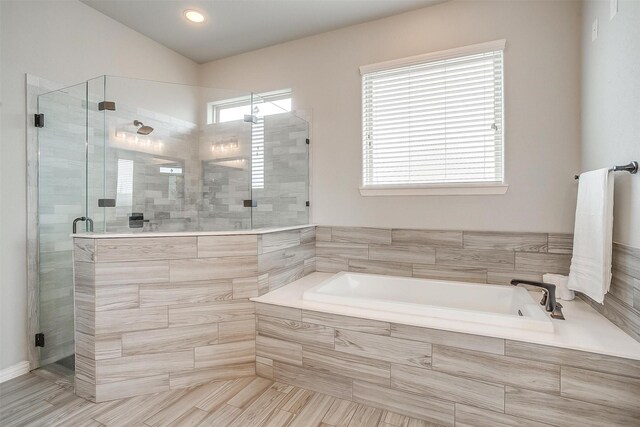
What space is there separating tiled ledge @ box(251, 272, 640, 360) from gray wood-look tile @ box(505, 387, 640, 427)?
24 centimetres

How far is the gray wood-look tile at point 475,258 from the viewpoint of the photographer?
2.36 m

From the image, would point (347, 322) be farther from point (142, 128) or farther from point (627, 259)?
point (142, 128)

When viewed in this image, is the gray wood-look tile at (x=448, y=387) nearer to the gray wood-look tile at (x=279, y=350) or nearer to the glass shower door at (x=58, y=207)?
the gray wood-look tile at (x=279, y=350)

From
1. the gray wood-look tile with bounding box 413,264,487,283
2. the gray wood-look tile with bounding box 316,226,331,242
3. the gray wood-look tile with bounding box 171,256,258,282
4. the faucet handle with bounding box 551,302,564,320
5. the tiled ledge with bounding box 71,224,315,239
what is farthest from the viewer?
the gray wood-look tile with bounding box 316,226,331,242

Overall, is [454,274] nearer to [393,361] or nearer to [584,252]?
[584,252]

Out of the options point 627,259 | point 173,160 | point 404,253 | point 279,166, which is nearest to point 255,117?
point 279,166

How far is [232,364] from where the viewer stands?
210cm

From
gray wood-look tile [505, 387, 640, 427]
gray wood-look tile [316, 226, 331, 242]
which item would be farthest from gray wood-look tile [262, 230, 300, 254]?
gray wood-look tile [505, 387, 640, 427]

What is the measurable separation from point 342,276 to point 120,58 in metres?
2.78

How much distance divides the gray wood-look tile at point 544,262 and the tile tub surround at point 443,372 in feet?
3.28

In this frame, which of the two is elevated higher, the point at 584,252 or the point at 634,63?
the point at 634,63

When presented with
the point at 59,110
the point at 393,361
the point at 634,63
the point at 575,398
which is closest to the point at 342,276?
the point at 393,361

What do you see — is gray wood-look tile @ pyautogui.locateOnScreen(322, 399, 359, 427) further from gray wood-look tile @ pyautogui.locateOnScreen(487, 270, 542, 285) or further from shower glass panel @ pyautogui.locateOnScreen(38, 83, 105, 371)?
shower glass panel @ pyautogui.locateOnScreen(38, 83, 105, 371)

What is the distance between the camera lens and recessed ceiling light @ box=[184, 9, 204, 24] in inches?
103
